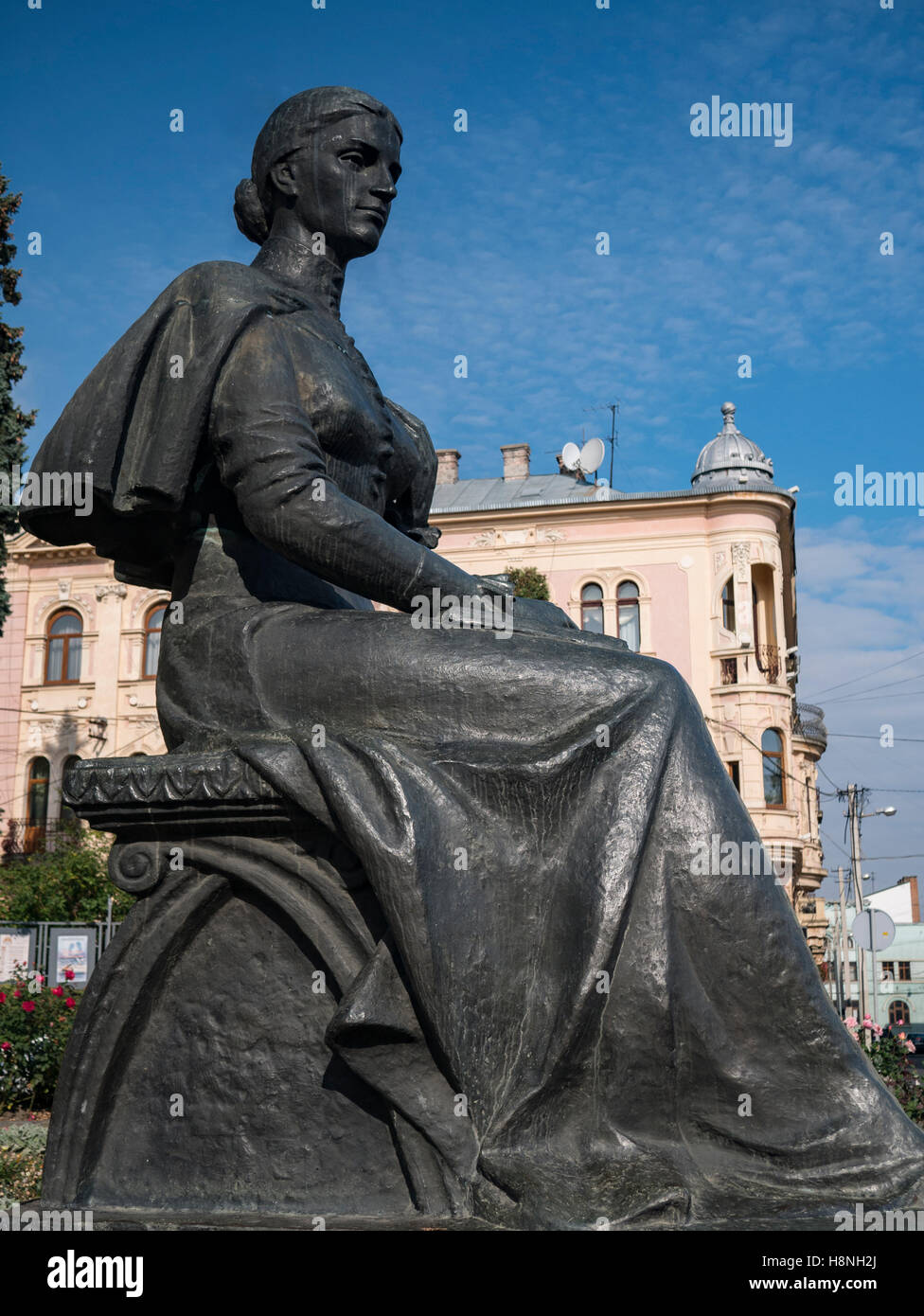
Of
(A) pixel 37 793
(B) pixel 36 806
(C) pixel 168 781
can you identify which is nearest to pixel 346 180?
(C) pixel 168 781

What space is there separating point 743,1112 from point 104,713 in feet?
109

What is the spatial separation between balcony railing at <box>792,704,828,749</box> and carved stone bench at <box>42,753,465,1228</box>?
3644cm

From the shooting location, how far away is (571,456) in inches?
1415

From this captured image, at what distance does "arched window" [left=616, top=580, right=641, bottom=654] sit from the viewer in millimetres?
33438

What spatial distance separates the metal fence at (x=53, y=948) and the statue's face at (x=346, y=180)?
14121 mm

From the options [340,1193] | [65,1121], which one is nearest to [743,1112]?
[340,1193]

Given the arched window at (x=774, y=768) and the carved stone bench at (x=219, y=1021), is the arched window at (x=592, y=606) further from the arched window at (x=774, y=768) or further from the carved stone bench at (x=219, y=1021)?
the carved stone bench at (x=219, y=1021)

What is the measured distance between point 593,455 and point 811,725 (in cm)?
1115

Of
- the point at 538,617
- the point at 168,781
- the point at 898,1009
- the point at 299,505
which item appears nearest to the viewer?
the point at 168,781

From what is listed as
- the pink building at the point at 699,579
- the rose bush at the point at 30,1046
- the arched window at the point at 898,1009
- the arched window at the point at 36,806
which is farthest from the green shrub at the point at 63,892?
the arched window at the point at 898,1009

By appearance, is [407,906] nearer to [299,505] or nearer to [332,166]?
[299,505]

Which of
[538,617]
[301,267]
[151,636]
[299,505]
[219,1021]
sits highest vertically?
[151,636]

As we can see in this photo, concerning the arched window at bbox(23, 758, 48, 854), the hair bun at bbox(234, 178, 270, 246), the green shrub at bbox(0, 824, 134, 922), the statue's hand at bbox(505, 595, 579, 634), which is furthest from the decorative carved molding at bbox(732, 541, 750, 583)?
the statue's hand at bbox(505, 595, 579, 634)

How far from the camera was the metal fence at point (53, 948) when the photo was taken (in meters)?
17.2
